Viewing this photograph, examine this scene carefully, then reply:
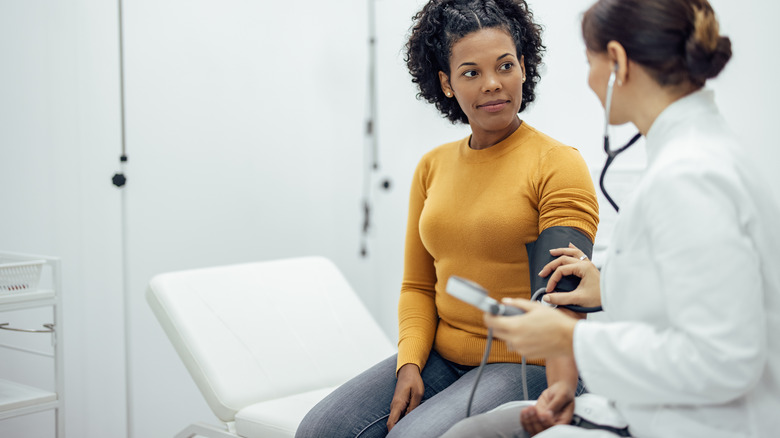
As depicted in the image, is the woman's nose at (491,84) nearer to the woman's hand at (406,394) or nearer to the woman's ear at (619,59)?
the woman's ear at (619,59)

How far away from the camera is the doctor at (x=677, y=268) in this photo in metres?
0.67

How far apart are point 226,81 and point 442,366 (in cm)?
148

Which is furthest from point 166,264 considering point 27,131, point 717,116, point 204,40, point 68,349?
point 717,116

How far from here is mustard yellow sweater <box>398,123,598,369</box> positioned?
1.17m

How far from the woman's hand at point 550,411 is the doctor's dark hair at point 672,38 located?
0.41 meters

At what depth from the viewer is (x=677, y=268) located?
681 millimetres

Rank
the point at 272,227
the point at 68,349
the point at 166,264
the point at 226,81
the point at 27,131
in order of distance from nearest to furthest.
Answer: the point at 27,131
the point at 68,349
the point at 166,264
the point at 226,81
the point at 272,227

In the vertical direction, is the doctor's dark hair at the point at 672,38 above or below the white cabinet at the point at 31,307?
above

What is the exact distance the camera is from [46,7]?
195cm

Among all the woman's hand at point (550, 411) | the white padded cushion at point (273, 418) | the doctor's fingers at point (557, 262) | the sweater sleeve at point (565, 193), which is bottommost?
the white padded cushion at point (273, 418)

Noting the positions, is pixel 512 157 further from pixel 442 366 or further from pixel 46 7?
pixel 46 7

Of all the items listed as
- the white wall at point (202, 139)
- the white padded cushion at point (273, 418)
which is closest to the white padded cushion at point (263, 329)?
the white padded cushion at point (273, 418)

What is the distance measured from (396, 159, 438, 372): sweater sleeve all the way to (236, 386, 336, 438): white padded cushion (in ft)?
0.86

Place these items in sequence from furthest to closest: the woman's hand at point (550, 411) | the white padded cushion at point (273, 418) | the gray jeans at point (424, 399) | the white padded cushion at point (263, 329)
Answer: the white padded cushion at point (263, 329) < the white padded cushion at point (273, 418) < the gray jeans at point (424, 399) < the woman's hand at point (550, 411)
